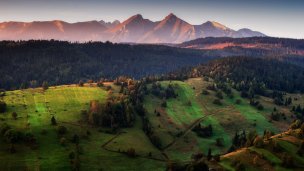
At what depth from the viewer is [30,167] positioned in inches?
6796

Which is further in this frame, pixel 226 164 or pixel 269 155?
pixel 269 155

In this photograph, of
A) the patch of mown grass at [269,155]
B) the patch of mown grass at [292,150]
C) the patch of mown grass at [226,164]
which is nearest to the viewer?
the patch of mown grass at [226,164]

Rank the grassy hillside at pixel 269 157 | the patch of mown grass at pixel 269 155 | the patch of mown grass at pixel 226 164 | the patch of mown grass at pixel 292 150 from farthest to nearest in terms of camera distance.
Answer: the patch of mown grass at pixel 292 150
the patch of mown grass at pixel 269 155
the grassy hillside at pixel 269 157
the patch of mown grass at pixel 226 164

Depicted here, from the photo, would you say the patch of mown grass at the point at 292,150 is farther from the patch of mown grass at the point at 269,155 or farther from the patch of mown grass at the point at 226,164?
the patch of mown grass at the point at 226,164

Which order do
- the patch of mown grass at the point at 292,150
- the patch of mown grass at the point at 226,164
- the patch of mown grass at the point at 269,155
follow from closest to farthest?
the patch of mown grass at the point at 226,164, the patch of mown grass at the point at 269,155, the patch of mown grass at the point at 292,150

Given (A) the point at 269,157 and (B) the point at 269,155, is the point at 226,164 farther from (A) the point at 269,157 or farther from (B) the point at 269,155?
(B) the point at 269,155

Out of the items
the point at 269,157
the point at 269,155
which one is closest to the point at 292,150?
the point at 269,155

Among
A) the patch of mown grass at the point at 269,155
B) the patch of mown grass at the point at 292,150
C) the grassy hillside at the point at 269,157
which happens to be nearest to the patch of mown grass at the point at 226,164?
the grassy hillside at the point at 269,157

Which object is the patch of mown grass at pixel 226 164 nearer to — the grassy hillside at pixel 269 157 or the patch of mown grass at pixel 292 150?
the grassy hillside at pixel 269 157

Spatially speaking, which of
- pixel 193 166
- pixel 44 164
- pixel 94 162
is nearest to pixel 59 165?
pixel 44 164

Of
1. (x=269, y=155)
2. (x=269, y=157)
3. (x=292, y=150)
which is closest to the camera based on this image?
(x=269, y=157)

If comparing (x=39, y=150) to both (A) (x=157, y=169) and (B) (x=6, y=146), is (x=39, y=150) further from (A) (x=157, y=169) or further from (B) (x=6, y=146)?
(A) (x=157, y=169)

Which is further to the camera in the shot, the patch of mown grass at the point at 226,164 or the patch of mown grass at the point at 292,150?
the patch of mown grass at the point at 292,150

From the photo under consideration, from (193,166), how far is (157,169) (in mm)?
64850
